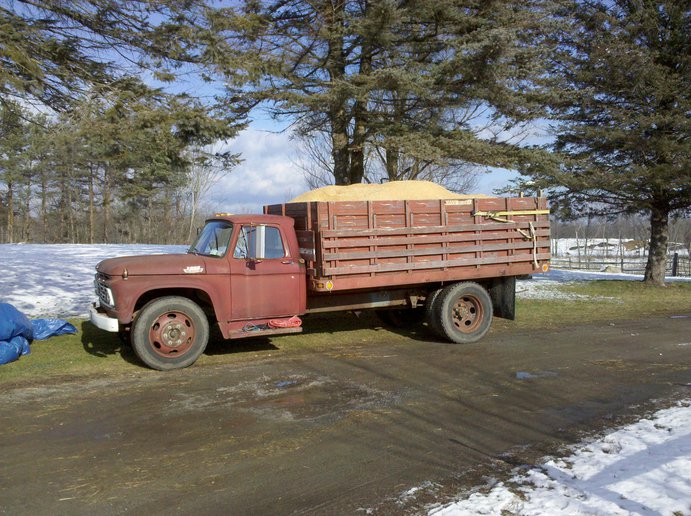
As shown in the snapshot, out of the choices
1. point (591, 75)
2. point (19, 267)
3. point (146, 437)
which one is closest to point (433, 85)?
point (591, 75)

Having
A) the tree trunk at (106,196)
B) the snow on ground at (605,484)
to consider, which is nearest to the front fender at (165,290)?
the snow on ground at (605,484)

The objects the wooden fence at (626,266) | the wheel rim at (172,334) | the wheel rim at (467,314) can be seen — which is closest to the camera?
the wheel rim at (172,334)

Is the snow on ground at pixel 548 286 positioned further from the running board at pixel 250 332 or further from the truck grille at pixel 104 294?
the truck grille at pixel 104 294

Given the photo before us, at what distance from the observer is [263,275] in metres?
7.71

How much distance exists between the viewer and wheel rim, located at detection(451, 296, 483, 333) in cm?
919

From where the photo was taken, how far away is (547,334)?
983 centimetres

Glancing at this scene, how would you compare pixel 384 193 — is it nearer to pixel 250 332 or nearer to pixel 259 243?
pixel 259 243

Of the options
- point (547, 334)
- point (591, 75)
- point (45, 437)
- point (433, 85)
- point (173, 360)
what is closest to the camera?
point (45, 437)

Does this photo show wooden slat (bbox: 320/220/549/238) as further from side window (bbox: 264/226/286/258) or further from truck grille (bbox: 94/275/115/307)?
truck grille (bbox: 94/275/115/307)

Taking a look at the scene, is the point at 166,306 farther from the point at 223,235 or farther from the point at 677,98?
the point at 677,98

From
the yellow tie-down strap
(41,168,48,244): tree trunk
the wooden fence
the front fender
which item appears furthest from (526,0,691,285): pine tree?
(41,168,48,244): tree trunk

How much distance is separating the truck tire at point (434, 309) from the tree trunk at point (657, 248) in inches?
450

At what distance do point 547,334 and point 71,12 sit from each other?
930 centimetres

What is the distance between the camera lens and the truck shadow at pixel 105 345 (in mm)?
7789
